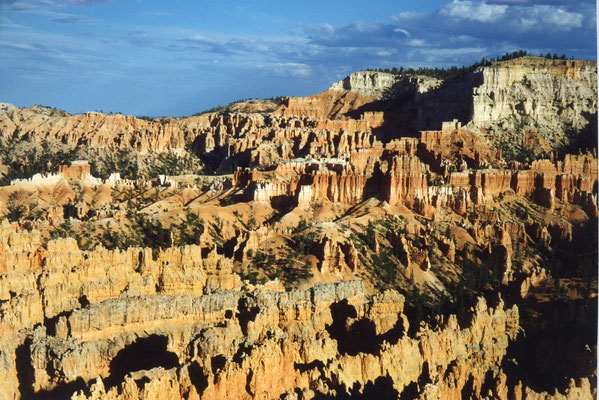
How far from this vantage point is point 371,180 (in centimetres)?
8512

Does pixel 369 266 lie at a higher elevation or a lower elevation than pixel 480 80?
lower

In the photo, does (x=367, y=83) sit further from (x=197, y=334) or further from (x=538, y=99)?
(x=197, y=334)

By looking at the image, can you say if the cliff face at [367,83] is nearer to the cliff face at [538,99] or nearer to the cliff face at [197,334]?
the cliff face at [538,99]

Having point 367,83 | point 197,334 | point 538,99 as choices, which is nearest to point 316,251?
point 197,334

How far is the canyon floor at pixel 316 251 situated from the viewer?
33344 mm

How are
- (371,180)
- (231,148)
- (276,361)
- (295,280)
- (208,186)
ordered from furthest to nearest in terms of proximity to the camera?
(231,148) < (208,186) < (371,180) < (295,280) < (276,361)

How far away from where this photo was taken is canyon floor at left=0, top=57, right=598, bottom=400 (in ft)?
109

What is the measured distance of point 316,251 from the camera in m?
61.0

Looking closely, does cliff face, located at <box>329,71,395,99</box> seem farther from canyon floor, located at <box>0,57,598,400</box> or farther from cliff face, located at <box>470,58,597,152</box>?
cliff face, located at <box>470,58,597,152</box>

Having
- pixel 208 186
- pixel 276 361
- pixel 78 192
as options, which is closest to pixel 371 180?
pixel 208 186

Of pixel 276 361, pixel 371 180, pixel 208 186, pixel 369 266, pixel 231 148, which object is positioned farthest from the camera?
pixel 231 148

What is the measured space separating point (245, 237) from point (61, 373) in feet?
99.3

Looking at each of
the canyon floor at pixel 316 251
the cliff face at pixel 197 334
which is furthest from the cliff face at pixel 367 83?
the cliff face at pixel 197 334

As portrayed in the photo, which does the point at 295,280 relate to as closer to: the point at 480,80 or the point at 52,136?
the point at 480,80
